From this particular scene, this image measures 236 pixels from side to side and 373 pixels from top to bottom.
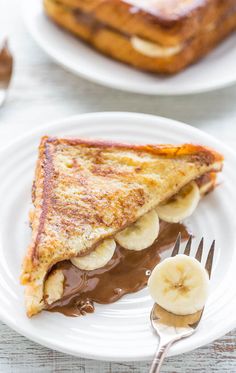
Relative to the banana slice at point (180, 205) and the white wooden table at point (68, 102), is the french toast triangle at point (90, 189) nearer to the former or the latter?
the banana slice at point (180, 205)

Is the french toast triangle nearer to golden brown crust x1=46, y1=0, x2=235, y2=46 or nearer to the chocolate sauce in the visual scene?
the chocolate sauce

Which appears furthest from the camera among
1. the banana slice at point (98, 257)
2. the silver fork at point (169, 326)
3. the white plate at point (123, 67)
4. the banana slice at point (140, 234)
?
the white plate at point (123, 67)

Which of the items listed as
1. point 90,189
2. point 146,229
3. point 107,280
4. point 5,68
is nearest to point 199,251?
point 146,229

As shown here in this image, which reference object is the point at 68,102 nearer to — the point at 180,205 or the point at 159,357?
the point at 180,205

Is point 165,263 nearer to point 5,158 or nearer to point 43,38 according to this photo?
point 5,158

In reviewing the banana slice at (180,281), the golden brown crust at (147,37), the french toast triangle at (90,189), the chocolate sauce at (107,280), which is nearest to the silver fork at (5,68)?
the golden brown crust at (147,37)

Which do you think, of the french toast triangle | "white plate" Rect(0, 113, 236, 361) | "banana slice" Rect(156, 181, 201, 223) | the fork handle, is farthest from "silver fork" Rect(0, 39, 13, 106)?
the fork handle
